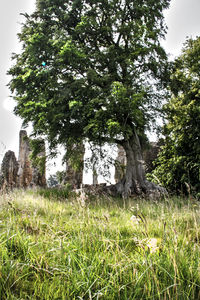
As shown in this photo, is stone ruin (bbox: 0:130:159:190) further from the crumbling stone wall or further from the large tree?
the large tree

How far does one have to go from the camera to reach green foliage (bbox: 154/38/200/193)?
10.8m

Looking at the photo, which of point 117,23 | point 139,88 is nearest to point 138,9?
point 117,23

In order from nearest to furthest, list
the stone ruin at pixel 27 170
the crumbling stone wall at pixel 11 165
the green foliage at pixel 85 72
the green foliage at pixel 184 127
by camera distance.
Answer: the green foliage at pixel 85 72, the green foliage at pixel 184 127, the stone ruin at pixel 27 170, the crumbling stone wall at pixel 11 165

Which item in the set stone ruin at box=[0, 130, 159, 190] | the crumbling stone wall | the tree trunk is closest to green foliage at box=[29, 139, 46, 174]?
the tree trunk

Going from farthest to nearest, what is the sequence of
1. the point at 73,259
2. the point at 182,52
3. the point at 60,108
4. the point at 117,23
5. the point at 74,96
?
the point at 182,52, the point at 117,23, the point at 74,96, the point at 60,108, the point at 73,259

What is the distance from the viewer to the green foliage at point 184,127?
1081cm

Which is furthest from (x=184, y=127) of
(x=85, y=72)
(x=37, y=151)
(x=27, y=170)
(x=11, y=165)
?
(x=11, y=165)

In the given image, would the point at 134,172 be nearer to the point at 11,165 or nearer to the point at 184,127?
the point at 184,127

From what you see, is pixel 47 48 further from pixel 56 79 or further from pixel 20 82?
pixel 20 82

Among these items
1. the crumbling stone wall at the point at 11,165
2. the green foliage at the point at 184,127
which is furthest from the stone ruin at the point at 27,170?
the green foliage at the point at 184,127

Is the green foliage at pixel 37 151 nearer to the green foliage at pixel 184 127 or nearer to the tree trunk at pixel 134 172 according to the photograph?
the tree trunk at pixel 134 172

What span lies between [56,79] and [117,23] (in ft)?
13.9

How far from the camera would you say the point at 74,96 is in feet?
28.9

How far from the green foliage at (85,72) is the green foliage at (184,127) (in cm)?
122
